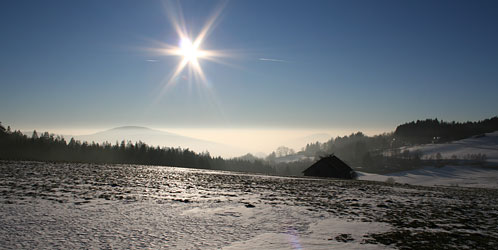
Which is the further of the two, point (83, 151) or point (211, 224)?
point (83, 151)

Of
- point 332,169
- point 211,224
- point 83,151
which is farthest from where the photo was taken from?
point 83,151

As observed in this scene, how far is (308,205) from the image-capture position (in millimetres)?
12992

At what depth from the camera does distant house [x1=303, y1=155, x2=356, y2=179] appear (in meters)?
51.3

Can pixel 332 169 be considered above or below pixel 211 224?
below

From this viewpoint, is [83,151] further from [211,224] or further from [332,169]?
[211,224]

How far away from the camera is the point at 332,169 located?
51.5 meters

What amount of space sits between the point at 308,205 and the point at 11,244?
1081 centimetres

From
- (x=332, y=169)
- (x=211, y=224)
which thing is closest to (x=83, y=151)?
(x=332, y=169)

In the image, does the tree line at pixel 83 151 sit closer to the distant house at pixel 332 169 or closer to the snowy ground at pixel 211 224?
the distant house at pixel 332 169

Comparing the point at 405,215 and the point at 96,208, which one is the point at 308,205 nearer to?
the point at 405,215

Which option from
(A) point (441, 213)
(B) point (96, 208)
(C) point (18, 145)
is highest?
(C) point (18, 145)

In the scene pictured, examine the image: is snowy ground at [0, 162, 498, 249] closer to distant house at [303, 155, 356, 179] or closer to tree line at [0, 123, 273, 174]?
distant house at [303, 155, 356, 179]

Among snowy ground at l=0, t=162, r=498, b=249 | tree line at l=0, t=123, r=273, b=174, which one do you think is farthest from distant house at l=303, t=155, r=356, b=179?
tree line at l=0, t=123, r=273, b=174

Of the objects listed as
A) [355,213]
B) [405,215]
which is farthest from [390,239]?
[405,215]
